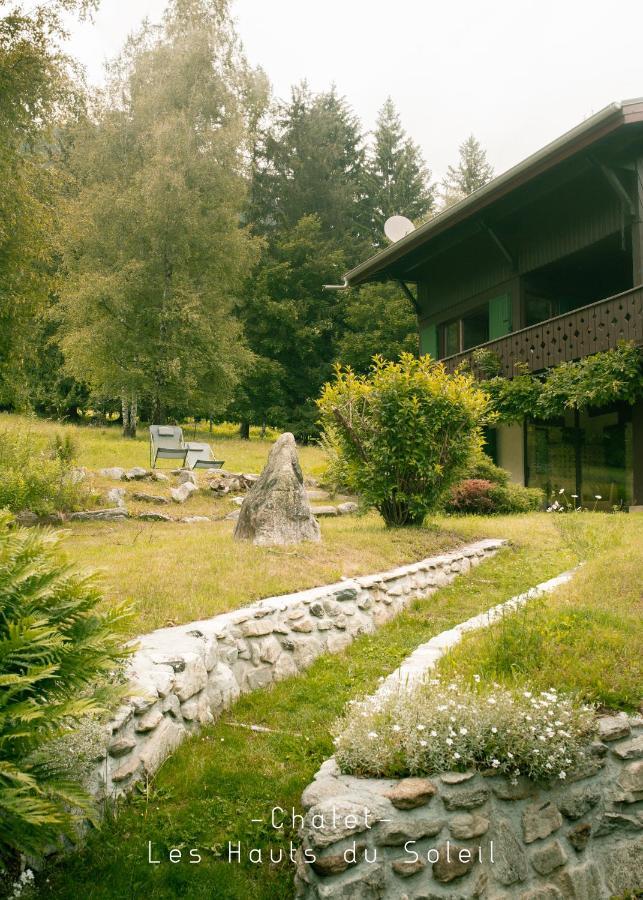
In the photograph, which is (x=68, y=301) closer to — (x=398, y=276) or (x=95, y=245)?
(x=95, y=245)

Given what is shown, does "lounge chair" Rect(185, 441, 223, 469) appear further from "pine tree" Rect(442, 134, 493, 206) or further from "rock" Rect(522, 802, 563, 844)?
"pine tree" Rect(442, 134, 493, 206)

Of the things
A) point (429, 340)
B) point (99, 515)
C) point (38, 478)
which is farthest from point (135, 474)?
point (429, 340)

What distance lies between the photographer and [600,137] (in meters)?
12.2

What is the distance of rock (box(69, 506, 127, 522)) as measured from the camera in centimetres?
1055

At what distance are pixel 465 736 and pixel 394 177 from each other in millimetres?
35184

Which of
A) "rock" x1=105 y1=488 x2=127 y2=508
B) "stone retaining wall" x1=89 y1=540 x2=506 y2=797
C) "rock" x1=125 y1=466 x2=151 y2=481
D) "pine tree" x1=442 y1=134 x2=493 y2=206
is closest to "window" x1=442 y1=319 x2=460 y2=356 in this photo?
"rock" x1=125 y1=466 x2=151 y2=481

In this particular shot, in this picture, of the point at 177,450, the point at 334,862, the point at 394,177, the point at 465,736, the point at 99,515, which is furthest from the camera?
the point at 394,177

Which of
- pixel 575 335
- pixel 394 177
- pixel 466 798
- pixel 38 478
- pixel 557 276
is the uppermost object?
pixel 394 177

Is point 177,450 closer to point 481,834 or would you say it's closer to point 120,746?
point 120,746

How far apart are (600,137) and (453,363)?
668 centimetres

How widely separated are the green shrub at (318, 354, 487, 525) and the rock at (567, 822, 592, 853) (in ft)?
19.4

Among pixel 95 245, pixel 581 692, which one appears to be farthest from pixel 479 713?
pixel 95 245

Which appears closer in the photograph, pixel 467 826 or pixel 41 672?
pixel 41 672

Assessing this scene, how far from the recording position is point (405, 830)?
121 inches
